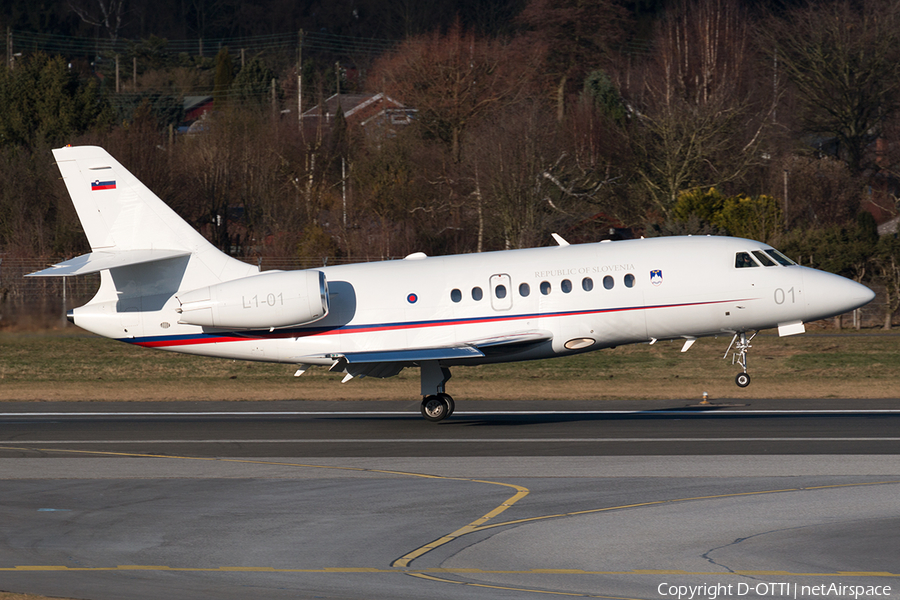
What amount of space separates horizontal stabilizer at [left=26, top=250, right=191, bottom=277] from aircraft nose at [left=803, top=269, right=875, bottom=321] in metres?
14.2

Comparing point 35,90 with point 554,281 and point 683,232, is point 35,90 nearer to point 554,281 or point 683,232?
point 683,232

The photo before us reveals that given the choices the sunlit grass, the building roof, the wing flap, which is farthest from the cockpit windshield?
the building roof

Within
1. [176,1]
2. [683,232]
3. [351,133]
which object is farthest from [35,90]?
[176,1]

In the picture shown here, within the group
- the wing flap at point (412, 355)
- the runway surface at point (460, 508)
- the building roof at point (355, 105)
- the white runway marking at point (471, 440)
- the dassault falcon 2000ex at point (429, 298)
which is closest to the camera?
the runway surface at point (460, 508)

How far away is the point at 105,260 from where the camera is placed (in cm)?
2458

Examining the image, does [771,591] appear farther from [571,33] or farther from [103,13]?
[103,13]

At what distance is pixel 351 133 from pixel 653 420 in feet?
179

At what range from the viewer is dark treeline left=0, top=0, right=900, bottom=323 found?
53094 mm

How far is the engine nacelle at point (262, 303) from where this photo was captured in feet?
80.1

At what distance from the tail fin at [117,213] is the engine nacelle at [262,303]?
116 centimetres

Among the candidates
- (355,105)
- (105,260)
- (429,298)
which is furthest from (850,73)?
(105,260)

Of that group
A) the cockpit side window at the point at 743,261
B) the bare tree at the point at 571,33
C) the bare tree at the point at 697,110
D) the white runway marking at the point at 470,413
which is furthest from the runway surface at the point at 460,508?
the bare tree at the point at 571,33

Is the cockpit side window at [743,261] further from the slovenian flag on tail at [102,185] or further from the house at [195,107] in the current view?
the house at [195,107]

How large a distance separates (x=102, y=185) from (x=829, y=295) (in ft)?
54.7
